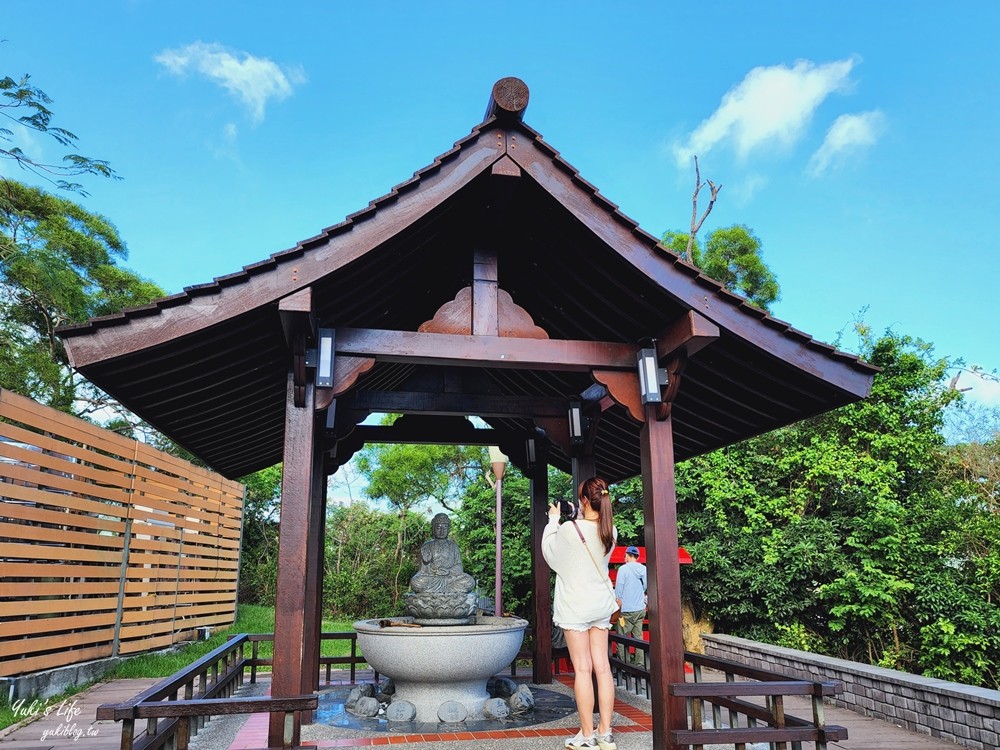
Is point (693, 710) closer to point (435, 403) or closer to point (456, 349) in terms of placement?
point (456, 349)

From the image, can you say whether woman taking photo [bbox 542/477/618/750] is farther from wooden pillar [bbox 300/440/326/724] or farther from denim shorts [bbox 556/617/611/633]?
wooden pillar [bbox 300/440/326/724]

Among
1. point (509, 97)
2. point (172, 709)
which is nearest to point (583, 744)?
point (172, 709)

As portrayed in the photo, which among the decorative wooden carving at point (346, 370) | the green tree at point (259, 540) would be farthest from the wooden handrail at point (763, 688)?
the green tree at point (259, 540)

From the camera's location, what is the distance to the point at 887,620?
9.18 metres

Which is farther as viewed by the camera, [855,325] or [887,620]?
[855,325]

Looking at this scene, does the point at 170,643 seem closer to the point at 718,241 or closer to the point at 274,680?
the point at 274,680

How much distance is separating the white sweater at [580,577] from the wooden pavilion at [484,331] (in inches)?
13.3

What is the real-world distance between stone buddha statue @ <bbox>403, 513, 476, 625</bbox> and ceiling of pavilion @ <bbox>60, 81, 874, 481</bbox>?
1951 mm

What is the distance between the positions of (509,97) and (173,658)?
898 centimetres

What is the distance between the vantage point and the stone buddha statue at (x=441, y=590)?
553cm

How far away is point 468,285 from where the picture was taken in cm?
467

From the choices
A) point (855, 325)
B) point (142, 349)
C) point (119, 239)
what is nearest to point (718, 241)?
point (855, 325)

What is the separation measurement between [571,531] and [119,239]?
1300 cm

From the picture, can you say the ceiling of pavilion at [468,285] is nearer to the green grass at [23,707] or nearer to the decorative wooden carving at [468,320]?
the decorative wooden carving at [468,320]
